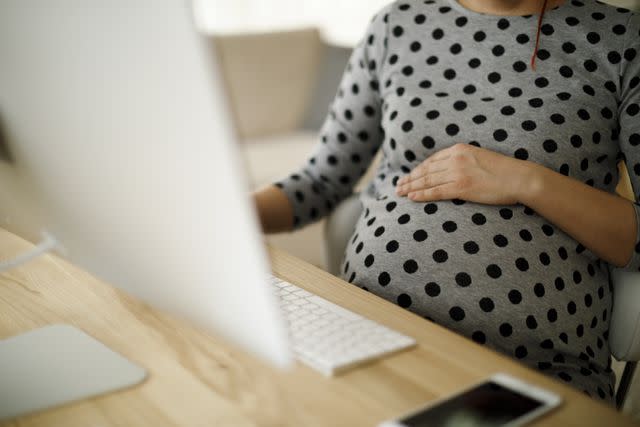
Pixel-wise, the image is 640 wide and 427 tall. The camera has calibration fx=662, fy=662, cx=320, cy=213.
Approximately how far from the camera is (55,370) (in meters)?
0.67

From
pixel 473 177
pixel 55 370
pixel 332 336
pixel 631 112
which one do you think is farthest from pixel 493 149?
pixel 55 370

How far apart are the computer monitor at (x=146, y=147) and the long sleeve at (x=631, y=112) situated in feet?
2.50

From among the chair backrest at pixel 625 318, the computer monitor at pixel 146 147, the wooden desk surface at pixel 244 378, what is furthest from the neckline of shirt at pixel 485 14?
the computer monitor at pixel 146 147

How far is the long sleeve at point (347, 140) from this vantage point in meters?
1.25

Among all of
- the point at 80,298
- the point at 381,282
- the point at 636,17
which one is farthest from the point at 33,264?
the point at 636,17

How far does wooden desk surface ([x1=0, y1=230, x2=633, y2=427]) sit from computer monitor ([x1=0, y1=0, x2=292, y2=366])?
0.35 feet

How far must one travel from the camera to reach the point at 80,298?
32.5 inches

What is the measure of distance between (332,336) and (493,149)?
50cm

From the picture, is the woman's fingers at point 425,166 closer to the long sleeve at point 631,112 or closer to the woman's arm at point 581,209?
the woman's arm at point 581,209

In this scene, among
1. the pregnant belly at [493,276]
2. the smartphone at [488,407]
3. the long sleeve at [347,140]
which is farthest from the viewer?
the long sleeve at [347,140]

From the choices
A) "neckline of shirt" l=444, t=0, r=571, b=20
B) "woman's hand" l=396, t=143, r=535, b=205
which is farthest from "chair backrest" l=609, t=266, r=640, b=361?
"neckline of shirt" l=444, t=0, r=571, b=20

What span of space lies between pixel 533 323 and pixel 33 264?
697mm

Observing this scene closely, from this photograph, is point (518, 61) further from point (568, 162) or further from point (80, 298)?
point (80, 298)

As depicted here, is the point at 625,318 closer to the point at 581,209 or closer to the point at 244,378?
the point at 581,209
